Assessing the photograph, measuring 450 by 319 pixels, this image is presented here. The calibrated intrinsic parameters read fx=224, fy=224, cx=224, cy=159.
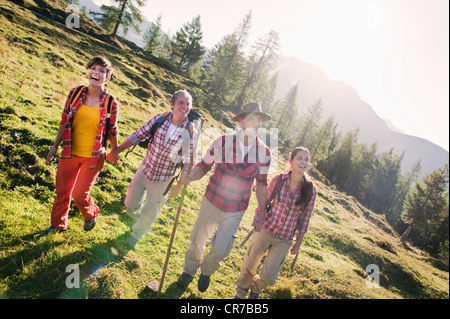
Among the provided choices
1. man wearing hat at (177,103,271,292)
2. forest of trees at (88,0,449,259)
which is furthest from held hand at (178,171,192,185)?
forest of trees at (88,0,449,259)

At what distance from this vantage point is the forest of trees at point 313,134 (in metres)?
33.4

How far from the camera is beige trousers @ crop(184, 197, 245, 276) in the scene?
396 centimetres

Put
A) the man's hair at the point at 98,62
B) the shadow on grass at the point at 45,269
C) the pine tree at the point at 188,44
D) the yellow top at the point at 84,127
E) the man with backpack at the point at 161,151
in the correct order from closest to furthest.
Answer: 1. the shadow on grass at the point at 45,269
2. the man's hair at the point at 98,62
3. the yellow top at the point at 84,127
4. the man with backpack at the point at 161,151
5. the pine tree at the point at 188,44

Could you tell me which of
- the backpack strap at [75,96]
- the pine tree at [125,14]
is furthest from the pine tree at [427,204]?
the pine tree at [125,14]

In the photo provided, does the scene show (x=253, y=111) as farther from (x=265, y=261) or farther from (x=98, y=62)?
(x=265, y=261)

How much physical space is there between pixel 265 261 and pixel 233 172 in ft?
5.91

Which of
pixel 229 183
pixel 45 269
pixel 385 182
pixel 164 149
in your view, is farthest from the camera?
pixel 385 182

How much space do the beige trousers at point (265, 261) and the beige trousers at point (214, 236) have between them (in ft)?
1.90

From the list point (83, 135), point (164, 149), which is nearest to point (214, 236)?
point (164, 149)

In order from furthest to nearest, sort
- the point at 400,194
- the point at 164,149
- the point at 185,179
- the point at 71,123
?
the point at 400,194
the point at 164,149
the point at 185,179
the point at 71,123

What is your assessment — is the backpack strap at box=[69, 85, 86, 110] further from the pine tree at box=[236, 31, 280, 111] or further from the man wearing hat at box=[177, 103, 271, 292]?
the pine tree at box=[236, 31, 280, 111]

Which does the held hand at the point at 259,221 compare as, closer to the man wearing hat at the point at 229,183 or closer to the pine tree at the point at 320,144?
the man wearing hat at the point at 229,183

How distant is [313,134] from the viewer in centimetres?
5016
